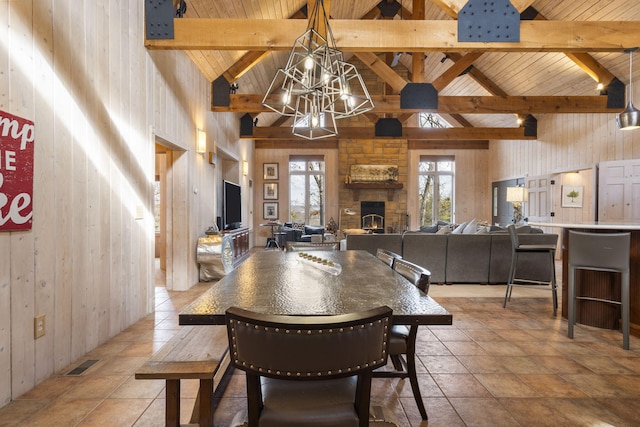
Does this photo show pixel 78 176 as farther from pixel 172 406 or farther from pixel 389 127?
pixel 389 127

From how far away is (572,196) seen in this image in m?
7.16

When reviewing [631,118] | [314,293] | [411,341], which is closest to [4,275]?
[314,293]

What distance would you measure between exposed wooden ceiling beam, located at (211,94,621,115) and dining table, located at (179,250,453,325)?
397 cm

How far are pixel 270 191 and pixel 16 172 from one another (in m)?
8.22

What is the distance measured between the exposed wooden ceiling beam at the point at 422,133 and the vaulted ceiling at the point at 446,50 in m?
0.03

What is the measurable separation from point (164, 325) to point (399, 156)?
26.8ft

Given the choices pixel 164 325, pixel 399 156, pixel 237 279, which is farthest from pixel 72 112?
pixel 399 156

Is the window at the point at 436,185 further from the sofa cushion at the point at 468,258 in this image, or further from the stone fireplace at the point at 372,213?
the sofa cushion at the point at 468,258

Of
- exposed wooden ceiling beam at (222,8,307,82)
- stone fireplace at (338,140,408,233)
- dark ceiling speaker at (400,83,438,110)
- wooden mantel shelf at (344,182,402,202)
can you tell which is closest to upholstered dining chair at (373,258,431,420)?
dark ceiling speaker at (400,83,438,110)

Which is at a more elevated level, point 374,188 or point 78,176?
point 374,188

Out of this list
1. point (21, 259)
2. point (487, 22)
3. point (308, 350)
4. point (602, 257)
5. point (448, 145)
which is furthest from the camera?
point (448, 145)

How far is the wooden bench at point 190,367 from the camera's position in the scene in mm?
1309

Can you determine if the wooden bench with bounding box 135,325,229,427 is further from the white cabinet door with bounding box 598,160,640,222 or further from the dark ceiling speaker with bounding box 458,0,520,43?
the white cabinet door with bounding box 598,160,640,222

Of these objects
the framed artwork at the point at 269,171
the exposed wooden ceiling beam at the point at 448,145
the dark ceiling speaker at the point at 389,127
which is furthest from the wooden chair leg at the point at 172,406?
the exposed wooden ceiling beam at the point at 448,145
